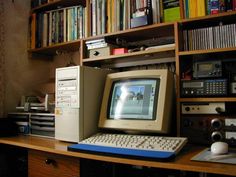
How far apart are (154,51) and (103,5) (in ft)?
1.80

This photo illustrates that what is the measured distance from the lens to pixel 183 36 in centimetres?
146

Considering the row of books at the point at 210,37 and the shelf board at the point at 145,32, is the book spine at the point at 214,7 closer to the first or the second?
the row of books at the point at 210,37

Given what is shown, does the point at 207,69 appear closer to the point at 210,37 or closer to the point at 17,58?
the point at 210,37

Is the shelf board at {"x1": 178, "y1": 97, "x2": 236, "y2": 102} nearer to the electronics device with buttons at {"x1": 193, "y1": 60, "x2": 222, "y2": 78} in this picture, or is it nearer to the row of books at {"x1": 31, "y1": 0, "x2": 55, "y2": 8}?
the electronics device with buttons at {"x1": 193, "y1": 60, "x2": 222, "y2": 78}

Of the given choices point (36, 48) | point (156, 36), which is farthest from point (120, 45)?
point (36, 48)

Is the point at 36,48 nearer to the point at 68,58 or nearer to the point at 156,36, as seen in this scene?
the point at 68,58

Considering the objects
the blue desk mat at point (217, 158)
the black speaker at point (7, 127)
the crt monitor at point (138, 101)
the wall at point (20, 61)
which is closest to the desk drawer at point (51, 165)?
the crt monitor at point (138, 101)

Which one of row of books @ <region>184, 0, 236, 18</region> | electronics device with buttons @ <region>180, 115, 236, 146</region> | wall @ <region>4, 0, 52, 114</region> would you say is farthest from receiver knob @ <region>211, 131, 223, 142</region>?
wall @ <region>4, 0, 52, 114</region>

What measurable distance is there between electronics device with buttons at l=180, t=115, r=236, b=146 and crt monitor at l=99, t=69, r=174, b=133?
0.36 feet

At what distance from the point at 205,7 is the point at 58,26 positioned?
1178 mm

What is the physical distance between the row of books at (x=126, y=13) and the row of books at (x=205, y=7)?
0.06 m

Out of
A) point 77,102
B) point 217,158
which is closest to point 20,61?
point 77,102

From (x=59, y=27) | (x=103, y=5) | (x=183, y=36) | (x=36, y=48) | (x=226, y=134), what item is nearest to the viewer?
(x=226, y=134)

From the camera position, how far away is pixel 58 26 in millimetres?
2049
